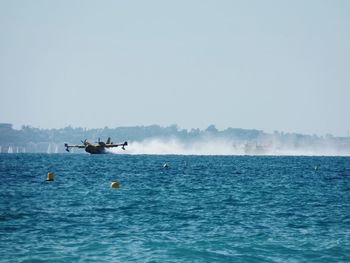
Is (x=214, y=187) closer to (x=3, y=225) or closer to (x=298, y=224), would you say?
(x=298, y=224)

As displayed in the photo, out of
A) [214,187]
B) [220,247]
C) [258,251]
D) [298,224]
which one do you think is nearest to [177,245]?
[220,247]

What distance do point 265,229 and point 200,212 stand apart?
8.48 metres

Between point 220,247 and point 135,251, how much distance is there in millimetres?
4363

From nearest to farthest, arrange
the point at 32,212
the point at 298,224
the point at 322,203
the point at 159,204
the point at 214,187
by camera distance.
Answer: the point at 298,224 → the point at 32,212 → the point at 159,204 → the point at 322,203 → the point at 214,187

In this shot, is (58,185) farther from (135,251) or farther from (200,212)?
(135,251)

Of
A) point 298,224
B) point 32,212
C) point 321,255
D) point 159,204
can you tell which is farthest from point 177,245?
point 159,204

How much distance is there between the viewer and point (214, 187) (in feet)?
217

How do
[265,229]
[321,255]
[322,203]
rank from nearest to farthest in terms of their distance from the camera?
1. [321,255]
2. [265,229]
3. [322,203]

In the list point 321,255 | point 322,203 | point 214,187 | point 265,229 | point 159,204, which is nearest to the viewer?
point 321,255

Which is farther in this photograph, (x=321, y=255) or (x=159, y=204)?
(x=159, y=204)

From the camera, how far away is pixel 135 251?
27.4 meters

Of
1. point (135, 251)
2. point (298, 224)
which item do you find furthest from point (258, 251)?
point (298, 224)

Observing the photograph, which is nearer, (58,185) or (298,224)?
(298,224)

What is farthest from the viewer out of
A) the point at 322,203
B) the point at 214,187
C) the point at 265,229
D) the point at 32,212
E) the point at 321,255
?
the point at 214,187
